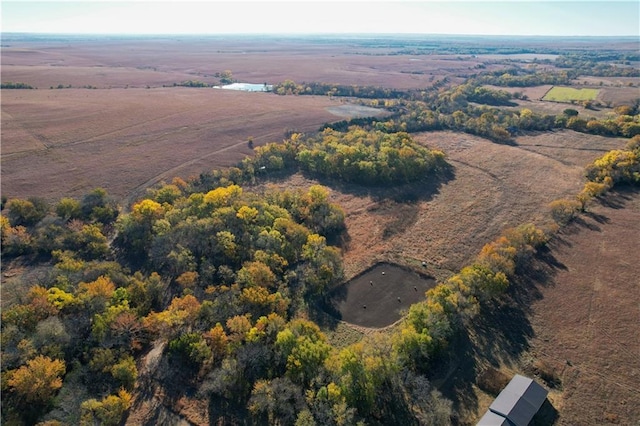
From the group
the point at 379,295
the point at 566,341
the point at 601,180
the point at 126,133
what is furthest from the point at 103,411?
the point at 601,180

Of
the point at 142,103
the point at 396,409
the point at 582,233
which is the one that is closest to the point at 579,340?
the point at 396,409

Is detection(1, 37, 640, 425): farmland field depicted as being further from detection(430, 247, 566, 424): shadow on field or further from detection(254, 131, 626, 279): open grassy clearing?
detection(254, 131, 626, 279): open grassy clearing

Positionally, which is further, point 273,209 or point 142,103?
point 142,103

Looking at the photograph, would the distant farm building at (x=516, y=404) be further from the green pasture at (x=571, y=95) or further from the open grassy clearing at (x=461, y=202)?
the green pasture at (x=571, y=95)

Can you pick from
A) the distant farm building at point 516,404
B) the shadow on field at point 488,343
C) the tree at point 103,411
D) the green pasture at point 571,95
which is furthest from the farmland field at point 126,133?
the green pasture at point 571,95

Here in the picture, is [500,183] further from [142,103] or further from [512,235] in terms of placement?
[142,103]
